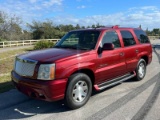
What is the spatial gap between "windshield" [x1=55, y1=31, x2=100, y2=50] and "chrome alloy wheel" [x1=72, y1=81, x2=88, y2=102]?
3.25ft

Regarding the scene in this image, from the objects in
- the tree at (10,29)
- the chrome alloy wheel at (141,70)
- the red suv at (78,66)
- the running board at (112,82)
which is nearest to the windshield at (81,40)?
the red suv at (78,66)

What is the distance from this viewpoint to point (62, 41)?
645 centimetres

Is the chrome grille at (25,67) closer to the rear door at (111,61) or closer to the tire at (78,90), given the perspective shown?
the tire at (78,90)

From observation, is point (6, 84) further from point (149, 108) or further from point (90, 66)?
point (149, 108)

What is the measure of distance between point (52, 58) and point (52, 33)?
148 ft

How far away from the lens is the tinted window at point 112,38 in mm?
5807

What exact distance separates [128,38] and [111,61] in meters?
1.44

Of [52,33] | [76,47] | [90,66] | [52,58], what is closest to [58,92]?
[52,58]

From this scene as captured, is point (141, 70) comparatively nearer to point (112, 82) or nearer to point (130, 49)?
point (130, 49)

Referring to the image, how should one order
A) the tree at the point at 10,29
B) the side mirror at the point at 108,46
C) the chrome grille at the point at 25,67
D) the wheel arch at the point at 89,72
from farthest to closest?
the tree at the point at 10,29 → the side mirror at the point at 108,46 → the wheel arch at the point at 89,72 → the chrome grille at the point at 25,67

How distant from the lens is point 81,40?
19.3 ft

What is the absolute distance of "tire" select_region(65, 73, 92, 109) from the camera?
4.68 metres

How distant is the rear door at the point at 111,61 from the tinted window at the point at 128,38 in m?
0.38

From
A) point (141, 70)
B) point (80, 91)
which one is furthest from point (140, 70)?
point (80, 91)
